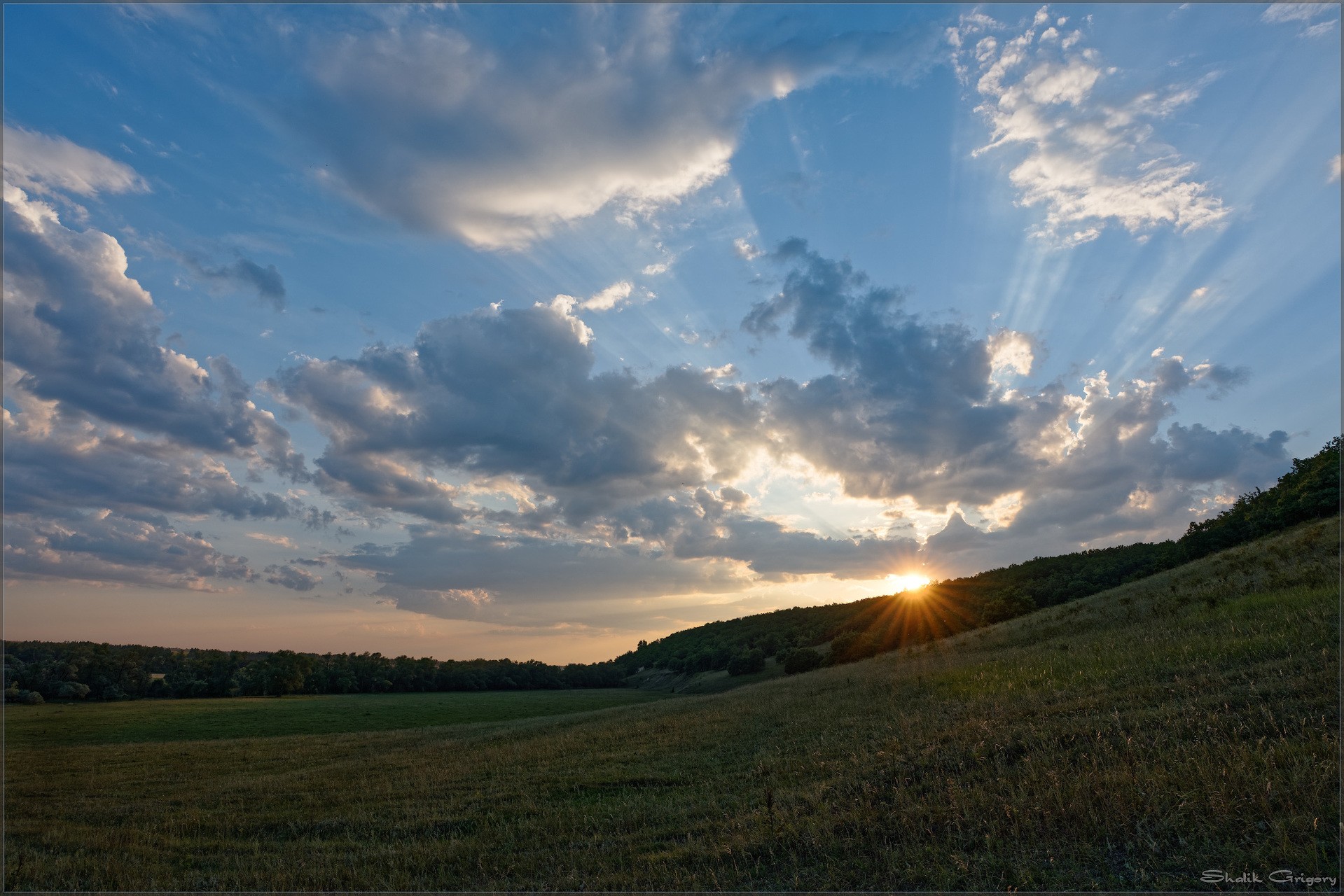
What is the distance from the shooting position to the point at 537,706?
88750 mm

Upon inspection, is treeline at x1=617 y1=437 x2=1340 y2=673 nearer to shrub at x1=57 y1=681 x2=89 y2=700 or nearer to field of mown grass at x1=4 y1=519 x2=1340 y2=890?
field of mown grass at x1=4 y1=519 x2=1340 y2=890

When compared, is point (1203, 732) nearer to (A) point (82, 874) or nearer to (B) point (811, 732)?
(B) point (811, 732)

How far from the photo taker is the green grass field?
172 ft

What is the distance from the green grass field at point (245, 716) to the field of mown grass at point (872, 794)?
24.6 meters

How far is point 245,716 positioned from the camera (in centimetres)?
6756

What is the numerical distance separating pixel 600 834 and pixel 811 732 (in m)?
11.2

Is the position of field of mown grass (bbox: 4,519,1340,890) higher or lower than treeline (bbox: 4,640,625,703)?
higher

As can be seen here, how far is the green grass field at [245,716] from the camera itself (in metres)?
52.3

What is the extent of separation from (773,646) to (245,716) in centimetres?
9069

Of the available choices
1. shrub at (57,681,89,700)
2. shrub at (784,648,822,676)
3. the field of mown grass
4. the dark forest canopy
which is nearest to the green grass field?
shrub at (57,681,89,700)

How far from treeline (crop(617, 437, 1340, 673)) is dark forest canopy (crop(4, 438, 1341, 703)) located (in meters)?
0.22

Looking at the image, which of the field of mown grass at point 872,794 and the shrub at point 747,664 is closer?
the field of mown grass at point 872,794

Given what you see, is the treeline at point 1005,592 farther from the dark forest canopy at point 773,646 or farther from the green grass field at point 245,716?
the green grass field at point 245,716

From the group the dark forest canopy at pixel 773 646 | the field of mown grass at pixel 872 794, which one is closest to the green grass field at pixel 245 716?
the dark forest canopy at pixel 773 646
